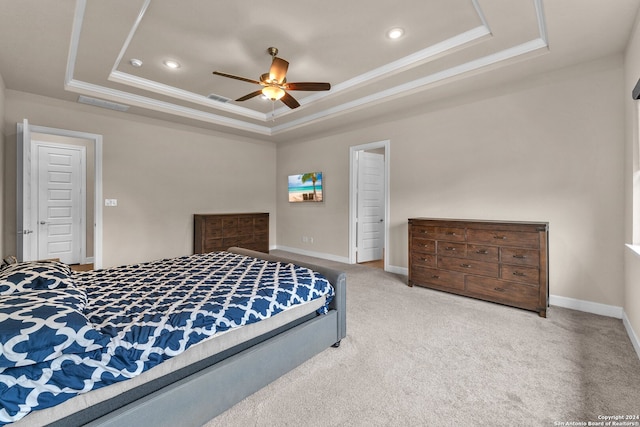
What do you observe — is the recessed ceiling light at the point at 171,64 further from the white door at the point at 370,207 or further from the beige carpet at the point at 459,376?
the beige carpet at the point at 459,376

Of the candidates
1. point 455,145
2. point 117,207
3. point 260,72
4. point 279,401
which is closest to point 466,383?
point 279,401

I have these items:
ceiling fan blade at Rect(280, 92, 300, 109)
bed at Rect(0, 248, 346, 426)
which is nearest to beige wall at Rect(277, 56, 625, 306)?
ceiling fan blade at Rect(280, 92, 300, 109)

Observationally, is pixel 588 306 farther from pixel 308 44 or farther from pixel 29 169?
pixel 29 169

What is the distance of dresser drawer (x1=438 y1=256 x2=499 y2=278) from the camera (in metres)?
3.42

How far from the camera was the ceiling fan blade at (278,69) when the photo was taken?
295 centimetres

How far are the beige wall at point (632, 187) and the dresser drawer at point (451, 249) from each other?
142 cm

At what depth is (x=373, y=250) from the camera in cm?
608

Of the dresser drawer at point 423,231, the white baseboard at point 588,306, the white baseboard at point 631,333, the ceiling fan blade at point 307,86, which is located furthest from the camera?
the dresser drawer at point 423,231

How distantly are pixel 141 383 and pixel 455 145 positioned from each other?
4.35 metres

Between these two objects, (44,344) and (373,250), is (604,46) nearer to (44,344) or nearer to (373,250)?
(373,250)

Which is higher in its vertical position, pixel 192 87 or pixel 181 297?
pixel 192 87

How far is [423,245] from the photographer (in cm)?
403

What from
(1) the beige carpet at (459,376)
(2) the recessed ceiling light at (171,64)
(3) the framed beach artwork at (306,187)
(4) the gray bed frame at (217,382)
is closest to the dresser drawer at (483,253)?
(1) the beige carpet at (459,376)

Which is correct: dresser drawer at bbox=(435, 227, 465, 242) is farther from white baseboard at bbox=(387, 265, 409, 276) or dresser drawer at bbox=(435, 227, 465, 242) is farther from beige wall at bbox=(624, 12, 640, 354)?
beige wall at bbox=(624, 12, 640, 354)
